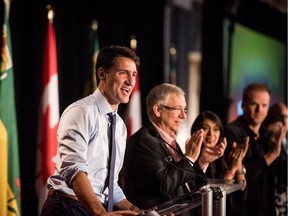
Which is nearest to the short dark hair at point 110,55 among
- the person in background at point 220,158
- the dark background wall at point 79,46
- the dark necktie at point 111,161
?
the dark necktie at point 111,161

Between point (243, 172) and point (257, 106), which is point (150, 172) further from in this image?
point (257, 106)

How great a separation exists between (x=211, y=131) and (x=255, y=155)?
0.57 metres

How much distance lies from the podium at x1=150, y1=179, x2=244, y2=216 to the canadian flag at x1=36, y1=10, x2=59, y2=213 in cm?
200

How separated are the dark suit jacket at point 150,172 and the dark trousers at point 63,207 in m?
0.55

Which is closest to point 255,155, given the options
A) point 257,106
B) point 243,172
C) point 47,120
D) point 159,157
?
point 257,106

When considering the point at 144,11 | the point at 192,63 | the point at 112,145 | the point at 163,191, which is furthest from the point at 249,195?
the point at 192,63

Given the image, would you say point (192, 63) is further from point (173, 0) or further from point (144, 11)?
point (144, 11)

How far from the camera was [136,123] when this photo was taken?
220 inches

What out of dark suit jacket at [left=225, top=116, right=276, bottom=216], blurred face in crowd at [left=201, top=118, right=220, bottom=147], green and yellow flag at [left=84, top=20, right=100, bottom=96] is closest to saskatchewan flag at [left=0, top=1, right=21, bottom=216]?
green and yellow flag at [left=84, top=20, right=100, bottom=96]

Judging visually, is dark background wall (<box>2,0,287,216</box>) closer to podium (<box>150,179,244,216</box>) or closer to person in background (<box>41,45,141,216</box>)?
person in background (<box>41,45,141,216</box>)

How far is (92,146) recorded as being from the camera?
103 inches

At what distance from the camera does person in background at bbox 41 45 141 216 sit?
246cm

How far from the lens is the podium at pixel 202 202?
2403 millimetres

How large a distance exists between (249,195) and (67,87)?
2269mm
